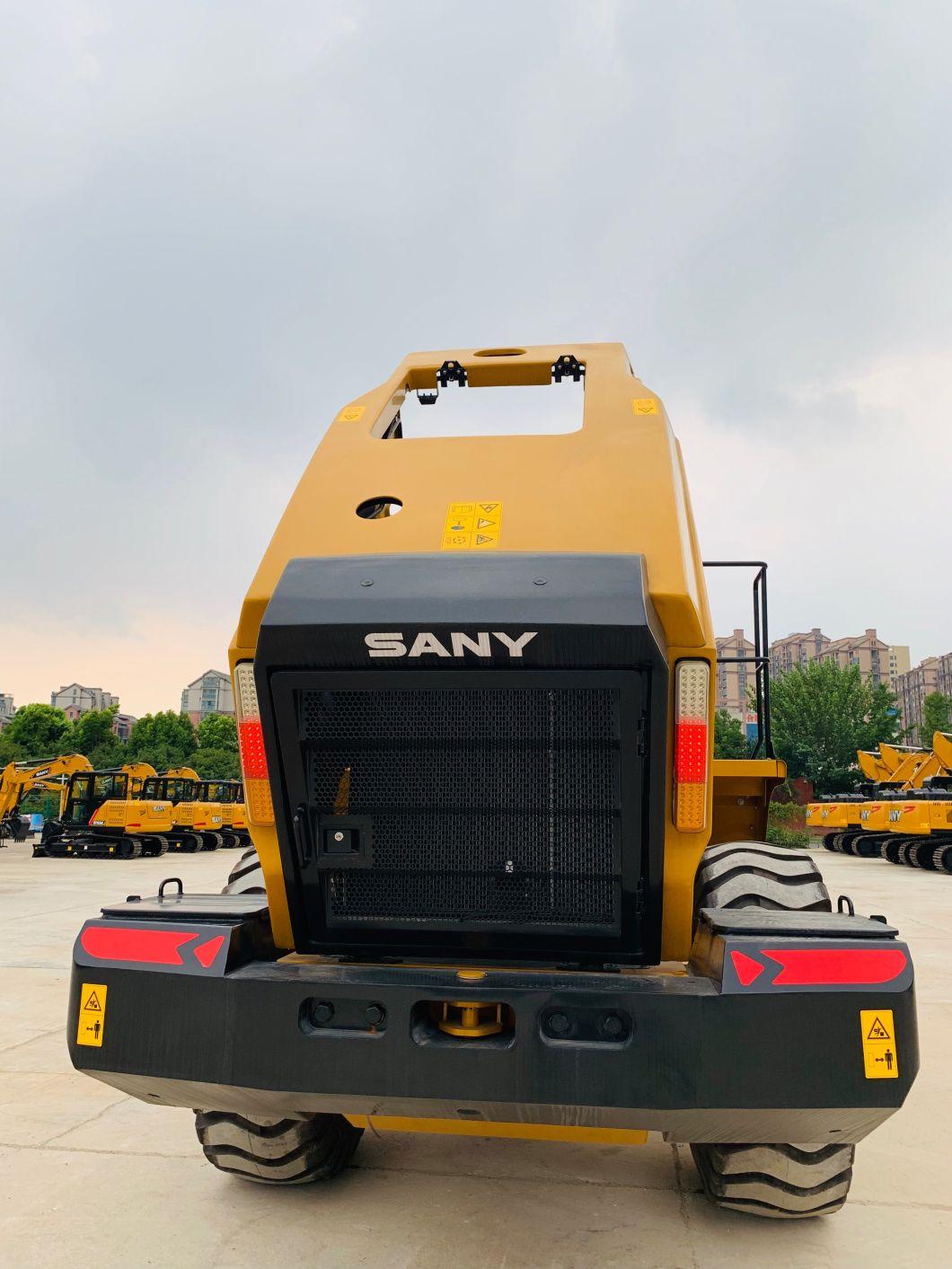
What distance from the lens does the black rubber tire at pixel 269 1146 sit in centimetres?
334

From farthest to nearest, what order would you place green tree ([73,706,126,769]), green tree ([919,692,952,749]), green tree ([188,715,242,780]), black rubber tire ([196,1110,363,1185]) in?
green tree ([919,692,952,749])
green tree ([188,715,242,780])
green tree ([73,706,126,769])
black rubber tire ([196,1110,363,1185])

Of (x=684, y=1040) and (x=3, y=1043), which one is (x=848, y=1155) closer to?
(x=684, y=1040)

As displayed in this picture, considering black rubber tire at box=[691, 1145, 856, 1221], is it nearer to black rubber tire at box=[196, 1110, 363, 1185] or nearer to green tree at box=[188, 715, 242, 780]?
black rubber tire at box=[196, 1110, 363, 1185]

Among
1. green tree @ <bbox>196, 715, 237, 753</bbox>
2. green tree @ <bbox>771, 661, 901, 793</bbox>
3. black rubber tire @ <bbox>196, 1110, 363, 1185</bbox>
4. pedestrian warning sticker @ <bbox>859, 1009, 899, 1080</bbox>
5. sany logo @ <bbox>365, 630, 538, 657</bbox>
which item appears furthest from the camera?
green tree @ <bbox>196, 715, 237, 753</bbox>

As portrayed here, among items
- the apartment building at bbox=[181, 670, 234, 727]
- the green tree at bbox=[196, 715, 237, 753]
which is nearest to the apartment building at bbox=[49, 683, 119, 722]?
the apartment building at bbox=[181, 670, 234, 727]

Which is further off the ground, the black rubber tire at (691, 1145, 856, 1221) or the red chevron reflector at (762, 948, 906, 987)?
the red chevron reflector at (762, 948, 906, 987)

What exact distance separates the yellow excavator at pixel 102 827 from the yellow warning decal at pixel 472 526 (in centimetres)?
2409

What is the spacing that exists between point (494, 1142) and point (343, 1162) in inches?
28.5

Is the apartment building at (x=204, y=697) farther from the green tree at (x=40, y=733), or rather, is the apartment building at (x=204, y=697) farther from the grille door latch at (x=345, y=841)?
the grille door latch at (x=345, y=841)

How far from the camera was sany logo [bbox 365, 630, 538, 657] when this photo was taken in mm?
2512

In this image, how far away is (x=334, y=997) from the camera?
8.43 feet

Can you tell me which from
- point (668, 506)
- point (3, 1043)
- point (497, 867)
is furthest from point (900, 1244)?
point (3, 1043)

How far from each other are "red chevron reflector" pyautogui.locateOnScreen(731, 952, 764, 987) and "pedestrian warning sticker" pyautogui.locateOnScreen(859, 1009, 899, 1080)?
10.4 inches

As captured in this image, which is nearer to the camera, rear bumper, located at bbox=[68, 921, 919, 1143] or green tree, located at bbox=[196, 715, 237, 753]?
rear bumper, located at bbox=[68, 921, 919, 1143]
